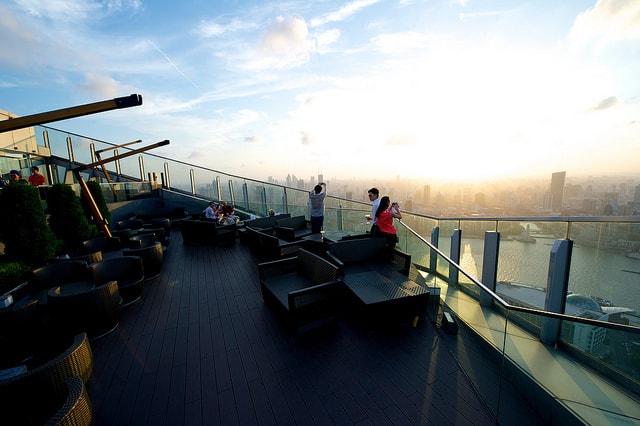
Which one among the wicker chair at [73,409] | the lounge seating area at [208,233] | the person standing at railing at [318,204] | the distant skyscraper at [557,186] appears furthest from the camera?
the lounge seating area at [208,233]

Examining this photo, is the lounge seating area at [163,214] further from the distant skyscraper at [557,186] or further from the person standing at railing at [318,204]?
the distant skyscraper at [557,186]

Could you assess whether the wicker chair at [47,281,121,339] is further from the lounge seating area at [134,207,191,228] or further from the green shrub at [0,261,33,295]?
the lounge seating area at [134,207,191,228]

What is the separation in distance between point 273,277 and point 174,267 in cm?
320

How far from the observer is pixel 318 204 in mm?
6668

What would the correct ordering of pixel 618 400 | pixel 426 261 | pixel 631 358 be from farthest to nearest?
pixel 426 261, pixel 631 358, pixel 618 400

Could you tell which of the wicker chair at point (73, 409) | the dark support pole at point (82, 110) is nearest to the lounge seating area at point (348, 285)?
the wicker chair at point (73, 409)

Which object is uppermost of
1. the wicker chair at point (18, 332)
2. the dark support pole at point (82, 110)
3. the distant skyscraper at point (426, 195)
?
the dark support pole at point (82, 110)

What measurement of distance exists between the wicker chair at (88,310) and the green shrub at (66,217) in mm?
4411

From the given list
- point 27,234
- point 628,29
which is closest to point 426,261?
point 628,29

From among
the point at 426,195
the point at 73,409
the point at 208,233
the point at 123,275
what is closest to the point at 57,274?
the point at 123,275

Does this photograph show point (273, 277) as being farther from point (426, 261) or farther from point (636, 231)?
point (636, 231)

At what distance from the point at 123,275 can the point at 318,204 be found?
14.2 feet

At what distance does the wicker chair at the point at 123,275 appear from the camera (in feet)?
12.9

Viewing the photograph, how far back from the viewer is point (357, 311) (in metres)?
3.64
